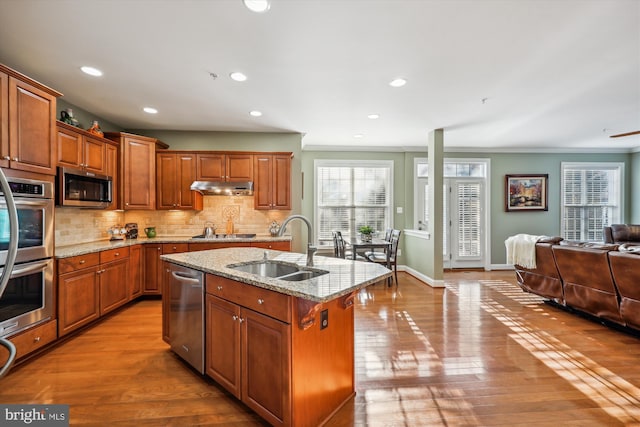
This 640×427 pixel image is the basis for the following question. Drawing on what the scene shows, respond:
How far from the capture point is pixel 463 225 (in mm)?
6238

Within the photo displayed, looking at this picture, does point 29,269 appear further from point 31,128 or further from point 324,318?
point 324,318

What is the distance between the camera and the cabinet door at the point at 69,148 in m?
3.10

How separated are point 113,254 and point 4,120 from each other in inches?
68.9

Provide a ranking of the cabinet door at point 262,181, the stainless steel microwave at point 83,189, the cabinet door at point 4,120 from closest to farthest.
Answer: the cabinet door at point 4,120, the stainless steel microwave at point 83,189, the cabinet door at point 262,181

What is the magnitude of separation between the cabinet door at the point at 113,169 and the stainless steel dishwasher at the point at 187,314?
2.35 metres

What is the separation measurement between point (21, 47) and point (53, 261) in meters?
1.89

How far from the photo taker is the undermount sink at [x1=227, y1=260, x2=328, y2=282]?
2.02m

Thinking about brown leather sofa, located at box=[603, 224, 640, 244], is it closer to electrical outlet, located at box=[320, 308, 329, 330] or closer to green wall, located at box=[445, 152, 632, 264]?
green wall, located at box=[445, 152, 632, 264]

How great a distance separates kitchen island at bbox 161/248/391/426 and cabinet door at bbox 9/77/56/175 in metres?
1.79

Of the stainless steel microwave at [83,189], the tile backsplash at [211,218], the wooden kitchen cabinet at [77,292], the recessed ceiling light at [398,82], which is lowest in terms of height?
the wooden kitchen cabinet at [77,292]

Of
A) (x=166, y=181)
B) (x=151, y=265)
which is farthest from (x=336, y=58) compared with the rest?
(x=151, y=265)

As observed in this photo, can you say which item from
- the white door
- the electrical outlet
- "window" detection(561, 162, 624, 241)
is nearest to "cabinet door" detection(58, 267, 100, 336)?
the electrical outlet

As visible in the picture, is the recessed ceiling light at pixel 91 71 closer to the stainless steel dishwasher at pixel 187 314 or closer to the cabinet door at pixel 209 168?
the cabinet door at pixel 209 168

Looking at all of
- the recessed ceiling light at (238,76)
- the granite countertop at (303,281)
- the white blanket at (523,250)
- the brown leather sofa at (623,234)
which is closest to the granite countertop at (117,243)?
the granite countertop at (303,281)
